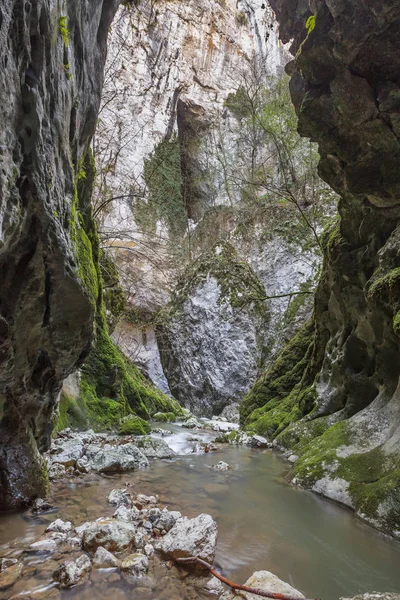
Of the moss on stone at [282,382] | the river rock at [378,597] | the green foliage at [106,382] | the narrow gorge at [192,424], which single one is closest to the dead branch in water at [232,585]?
the narrow gorge at [192,424]

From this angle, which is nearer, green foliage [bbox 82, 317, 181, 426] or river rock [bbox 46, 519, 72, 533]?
river rock [bbox 46, 519, 72, 533]

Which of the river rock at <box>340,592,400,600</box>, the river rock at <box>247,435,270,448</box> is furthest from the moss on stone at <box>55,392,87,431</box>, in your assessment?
the river rock at <box>340,592,400,600</box>

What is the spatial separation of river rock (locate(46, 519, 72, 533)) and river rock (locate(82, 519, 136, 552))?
23cm

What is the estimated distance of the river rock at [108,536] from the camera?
7.00 feet

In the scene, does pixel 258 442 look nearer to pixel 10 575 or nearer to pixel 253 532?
pixel 253 532

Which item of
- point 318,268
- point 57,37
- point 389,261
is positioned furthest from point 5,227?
point 318,268

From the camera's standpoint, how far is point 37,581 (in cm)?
183

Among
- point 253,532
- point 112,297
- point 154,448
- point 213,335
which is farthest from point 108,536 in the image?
point 213,335

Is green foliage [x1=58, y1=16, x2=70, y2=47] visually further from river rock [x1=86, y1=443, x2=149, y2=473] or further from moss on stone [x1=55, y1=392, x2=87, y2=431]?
moss on stone [x1=55, y1=392, x2=87, y2=431]

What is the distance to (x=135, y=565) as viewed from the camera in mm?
1972

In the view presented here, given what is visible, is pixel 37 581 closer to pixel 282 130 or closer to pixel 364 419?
pixel 364 419

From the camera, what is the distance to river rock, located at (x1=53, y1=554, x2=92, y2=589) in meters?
1.83

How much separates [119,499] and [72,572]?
119cm

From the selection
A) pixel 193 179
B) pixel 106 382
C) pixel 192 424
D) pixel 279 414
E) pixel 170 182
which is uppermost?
pixel 193 179
